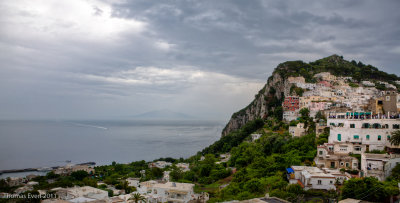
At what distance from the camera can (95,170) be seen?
190ft

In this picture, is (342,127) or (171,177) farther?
(171,177)

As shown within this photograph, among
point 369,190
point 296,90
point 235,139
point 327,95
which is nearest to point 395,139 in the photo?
point 369,190

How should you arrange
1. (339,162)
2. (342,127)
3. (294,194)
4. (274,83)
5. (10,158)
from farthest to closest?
(10,158) < (274,83) < (342,127) < (339,162) < (294,194)

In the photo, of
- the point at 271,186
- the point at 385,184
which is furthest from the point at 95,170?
the point at 385,184

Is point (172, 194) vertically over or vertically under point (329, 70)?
under

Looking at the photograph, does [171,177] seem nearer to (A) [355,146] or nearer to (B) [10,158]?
(A) [355,146]

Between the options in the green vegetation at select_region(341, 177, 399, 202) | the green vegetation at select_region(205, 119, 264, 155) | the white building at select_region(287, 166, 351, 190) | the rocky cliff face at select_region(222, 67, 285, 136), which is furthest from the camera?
the rocky cliff face at select_region(222, 67, 285, 136)

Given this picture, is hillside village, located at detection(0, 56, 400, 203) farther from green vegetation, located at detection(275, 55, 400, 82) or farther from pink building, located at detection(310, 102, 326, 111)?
green vegetation, located at detection(275, 55, 400, 82)

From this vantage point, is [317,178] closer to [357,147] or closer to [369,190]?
[369,190]

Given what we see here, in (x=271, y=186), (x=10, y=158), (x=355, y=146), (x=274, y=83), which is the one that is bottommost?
(x=10, y=158)

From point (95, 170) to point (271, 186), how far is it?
4406 cm

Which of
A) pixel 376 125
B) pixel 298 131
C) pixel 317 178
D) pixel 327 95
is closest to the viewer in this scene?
pixel 317 178

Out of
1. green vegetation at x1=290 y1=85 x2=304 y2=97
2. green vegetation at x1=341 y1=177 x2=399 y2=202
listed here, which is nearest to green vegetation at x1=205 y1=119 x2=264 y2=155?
green vegetation at x1=290 y1=85 x2=304 y2=97

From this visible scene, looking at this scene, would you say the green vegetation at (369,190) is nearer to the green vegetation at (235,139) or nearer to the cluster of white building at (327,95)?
the cluster of white building at (327,95)
